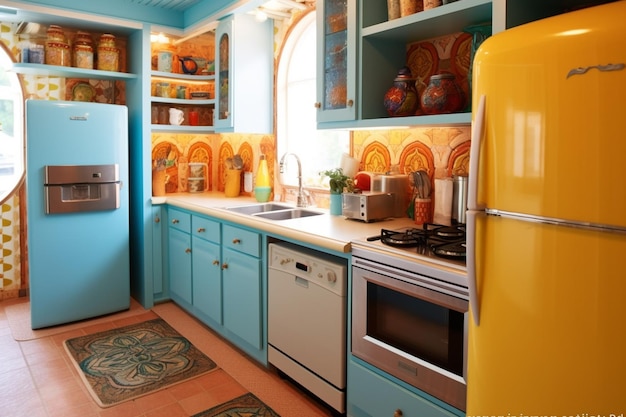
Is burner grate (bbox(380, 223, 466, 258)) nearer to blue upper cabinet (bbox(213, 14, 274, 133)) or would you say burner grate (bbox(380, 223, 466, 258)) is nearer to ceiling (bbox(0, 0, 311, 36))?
blue upper cabinet (bbox(213, 14, 274, 133))

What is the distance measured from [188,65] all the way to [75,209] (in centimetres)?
156

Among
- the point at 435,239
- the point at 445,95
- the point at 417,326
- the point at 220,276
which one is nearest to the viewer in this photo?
the point at 417,326

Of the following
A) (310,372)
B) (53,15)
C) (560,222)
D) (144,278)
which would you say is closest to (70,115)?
(53,15)

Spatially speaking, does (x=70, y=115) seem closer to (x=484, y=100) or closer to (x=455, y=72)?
(x=455, y=72)

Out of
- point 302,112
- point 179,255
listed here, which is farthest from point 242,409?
point 302,112

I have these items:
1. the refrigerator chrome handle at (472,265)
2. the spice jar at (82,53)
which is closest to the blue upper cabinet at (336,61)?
the refrigerator chrome handle at (472,265)

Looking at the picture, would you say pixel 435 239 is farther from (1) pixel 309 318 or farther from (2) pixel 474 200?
(1) pixel 309 318

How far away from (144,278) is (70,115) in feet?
4.51

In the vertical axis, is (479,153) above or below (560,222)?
above

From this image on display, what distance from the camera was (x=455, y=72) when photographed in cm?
239

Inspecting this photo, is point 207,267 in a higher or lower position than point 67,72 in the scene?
lower

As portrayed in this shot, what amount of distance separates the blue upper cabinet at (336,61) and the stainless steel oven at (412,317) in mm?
864

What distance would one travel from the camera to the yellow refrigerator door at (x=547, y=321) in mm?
1069

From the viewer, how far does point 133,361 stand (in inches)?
114
